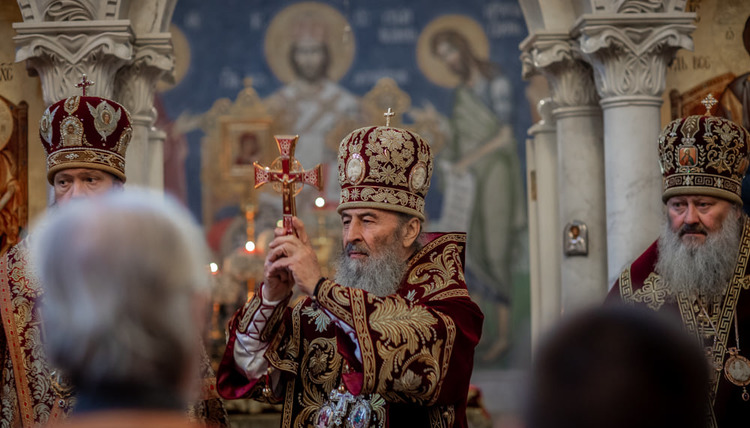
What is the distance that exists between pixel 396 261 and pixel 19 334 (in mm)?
1466

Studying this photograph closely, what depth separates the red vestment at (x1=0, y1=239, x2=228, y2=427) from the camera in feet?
13.5

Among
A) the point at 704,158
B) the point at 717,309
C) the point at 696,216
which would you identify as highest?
the point at 704,158

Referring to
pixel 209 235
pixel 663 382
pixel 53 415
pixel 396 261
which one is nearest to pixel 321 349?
pixel 396 261

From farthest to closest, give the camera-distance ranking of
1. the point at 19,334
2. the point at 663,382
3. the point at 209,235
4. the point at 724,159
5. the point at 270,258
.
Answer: the point at 209,235, the point at 724,159, the point at 19,334, the point at 270,258, the point at 663,382

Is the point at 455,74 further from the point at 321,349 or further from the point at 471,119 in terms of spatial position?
→ the point at 321,349

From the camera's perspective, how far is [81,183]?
439 centimetres

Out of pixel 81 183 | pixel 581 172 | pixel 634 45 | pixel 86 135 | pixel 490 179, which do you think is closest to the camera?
pixel 81 183

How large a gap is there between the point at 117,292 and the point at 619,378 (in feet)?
2.82

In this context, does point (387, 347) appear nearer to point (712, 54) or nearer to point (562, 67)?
point (562, 67)

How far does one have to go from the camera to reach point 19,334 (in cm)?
420

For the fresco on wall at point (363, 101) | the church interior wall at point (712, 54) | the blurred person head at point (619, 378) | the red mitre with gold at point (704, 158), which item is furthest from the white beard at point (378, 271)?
the fresco on wall at point (363, 101)

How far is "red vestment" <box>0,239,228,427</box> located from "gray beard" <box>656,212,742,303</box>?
213 cm

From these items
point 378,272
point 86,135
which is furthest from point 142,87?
point 378,272

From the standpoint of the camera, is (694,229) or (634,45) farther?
(634,45)
